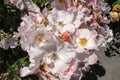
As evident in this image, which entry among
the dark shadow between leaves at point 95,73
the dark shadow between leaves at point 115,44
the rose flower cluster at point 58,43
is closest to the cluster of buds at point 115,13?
the dark shadow between leaves at point 115,44

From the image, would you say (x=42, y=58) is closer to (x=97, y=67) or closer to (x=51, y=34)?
(x=51, y=34)

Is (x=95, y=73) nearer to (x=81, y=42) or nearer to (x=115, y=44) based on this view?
(x=115, y=44)

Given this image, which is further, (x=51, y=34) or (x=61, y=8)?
(x=61, y=8)

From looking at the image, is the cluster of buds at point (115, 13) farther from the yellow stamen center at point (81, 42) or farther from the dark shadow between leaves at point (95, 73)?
the yellow stamen center at point (81, 42)

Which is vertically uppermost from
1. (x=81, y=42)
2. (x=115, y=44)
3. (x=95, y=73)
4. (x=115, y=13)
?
(x=81, y=42)

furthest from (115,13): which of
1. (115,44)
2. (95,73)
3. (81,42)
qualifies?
(81,42)

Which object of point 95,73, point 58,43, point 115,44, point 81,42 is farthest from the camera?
point 115,44

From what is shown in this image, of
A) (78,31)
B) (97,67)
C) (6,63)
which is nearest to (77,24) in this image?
(78,31)

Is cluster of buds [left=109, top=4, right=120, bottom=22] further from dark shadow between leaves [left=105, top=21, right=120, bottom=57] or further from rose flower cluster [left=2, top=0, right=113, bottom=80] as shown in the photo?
rose flower cluster [left=2, top=0, right=113, bottom=80]
